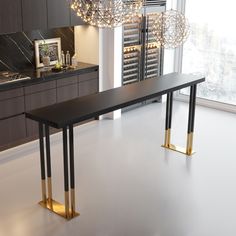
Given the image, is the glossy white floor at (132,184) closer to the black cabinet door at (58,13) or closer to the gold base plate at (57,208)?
the gold base plate at (57,208)

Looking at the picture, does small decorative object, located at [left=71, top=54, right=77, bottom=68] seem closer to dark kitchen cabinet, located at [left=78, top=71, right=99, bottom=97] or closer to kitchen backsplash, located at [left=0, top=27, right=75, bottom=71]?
dark kitchen cabinet, located at [left=78, top=71, right=99, bottom=97]

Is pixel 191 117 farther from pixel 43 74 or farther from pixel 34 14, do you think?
pixel 34 14

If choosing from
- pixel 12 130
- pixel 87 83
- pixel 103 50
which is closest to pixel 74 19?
pixel 103 50

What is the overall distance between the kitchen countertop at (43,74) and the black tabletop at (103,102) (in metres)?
1.29

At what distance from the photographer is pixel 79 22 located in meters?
6.48

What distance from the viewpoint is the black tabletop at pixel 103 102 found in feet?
13.7

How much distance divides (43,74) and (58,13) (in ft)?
2.90

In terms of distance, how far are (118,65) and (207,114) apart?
1.81m

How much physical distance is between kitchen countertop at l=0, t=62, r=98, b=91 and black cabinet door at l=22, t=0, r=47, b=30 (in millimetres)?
668

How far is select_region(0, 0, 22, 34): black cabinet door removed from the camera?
5414mm

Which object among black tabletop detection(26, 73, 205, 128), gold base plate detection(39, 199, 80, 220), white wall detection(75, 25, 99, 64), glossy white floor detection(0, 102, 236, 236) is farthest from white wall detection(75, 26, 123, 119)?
gold base plate detection(39, 199, 80, 220)

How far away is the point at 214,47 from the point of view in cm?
781


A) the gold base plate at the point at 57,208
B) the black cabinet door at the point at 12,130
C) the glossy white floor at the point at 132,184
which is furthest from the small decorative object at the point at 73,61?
the gold base plate at the point at 57,208

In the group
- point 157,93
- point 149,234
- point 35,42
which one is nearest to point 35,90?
point 35,42
